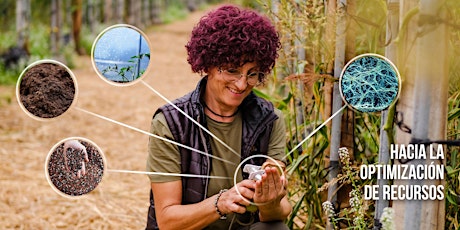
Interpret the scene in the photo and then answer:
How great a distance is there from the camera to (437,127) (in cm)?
144

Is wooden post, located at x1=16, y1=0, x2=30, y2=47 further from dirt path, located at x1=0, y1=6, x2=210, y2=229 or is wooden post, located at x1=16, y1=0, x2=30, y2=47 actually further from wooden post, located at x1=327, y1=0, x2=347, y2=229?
wooden post, located at x1=327, y1=0, x2=347, y2=229

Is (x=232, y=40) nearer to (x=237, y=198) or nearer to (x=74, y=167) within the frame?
(x=237, y=198)

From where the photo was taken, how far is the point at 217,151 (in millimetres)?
2156

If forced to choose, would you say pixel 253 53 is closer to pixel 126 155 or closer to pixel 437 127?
pixel 437 127

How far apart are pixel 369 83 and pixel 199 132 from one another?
2.15ft

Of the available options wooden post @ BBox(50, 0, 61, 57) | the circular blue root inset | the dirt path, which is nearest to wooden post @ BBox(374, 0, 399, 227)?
the circular blue root inset

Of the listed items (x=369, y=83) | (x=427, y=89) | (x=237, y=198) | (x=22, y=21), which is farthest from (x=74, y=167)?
(x=22, y=21)

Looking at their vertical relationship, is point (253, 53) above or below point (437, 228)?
above

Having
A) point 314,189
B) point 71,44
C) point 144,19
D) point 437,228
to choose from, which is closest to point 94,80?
point 71,44

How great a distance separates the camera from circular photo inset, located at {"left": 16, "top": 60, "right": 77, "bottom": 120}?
1.78 metres

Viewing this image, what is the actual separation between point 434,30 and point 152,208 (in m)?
1.16

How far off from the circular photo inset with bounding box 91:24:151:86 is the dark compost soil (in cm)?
10

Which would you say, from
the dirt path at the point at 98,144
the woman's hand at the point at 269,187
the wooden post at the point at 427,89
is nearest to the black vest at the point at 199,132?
the woman's hand at the point at 269,187

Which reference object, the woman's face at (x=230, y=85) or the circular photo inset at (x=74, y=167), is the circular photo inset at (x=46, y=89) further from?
the woman's face at (x=230, y=85)
